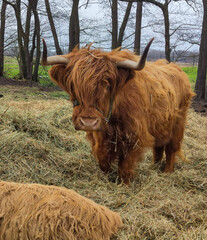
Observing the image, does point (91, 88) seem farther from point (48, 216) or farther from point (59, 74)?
point (48, 216)

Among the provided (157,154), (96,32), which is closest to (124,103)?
(157,154)

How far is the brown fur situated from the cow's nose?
0.05 ft

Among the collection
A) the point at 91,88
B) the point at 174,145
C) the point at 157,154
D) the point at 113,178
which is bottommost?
the point at 157,154

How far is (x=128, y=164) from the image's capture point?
3461 mm

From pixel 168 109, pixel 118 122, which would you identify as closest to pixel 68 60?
pixel 118 122

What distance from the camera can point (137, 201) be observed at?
284 centimetres

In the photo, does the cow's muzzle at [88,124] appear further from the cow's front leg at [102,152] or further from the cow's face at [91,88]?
the cow's front leg at [102,152]

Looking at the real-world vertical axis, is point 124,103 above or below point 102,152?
above

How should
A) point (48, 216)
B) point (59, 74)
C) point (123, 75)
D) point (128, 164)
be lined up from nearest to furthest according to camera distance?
1. point (48, 216)
2. point (123, 75)
3. point (59, 74)
4. point (128, 164)

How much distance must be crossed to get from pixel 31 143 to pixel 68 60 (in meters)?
1.36

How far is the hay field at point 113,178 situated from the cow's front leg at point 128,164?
153 mm

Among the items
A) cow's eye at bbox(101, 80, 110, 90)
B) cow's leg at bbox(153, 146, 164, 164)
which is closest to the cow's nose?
cow's eye at bbox(101, 80, 110, 90)

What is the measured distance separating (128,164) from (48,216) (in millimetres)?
1925

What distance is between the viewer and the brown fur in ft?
8.83
